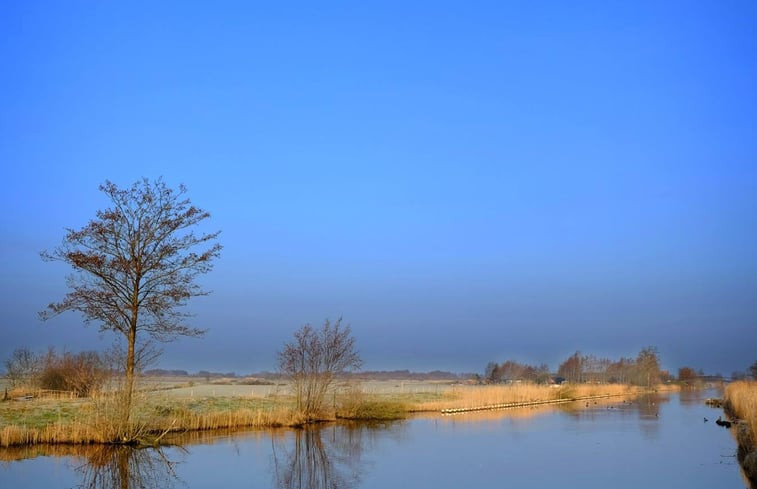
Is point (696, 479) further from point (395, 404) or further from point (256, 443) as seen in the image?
point (395, 404)

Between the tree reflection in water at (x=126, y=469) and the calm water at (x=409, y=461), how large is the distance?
27 millimetres

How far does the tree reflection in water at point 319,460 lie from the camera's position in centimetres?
1653

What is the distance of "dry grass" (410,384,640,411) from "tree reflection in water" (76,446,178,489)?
22723mm

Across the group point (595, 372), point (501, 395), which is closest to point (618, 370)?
point (595, 372)

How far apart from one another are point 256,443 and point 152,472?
248 inches

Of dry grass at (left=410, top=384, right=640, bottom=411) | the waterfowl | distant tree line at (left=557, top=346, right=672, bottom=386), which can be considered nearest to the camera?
the waterfowl

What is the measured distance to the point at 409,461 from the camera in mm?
19844

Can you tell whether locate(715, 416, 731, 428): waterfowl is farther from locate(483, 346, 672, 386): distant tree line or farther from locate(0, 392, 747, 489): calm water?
locate(483, 346, 672, 386): distant tree line

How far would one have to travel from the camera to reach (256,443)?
23.8 m

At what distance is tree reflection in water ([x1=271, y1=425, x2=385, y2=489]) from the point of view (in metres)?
16.5

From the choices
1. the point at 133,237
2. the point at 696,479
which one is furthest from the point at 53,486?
the point at 696,479

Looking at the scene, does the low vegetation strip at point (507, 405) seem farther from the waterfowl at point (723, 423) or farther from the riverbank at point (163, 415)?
the waterfowl at point (723, 423)

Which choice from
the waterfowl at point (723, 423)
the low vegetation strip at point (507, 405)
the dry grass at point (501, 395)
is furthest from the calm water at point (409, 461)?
the dry grass at point (501, 395)

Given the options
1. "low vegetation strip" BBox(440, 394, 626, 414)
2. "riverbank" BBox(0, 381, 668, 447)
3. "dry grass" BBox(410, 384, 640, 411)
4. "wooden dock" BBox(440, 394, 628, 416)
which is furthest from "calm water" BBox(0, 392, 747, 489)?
"dry grass" BBox(410, 384, 640, 411)
